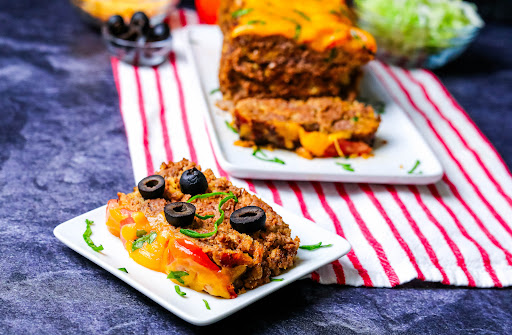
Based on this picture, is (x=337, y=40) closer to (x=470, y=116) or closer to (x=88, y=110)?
(x=470, y=116)

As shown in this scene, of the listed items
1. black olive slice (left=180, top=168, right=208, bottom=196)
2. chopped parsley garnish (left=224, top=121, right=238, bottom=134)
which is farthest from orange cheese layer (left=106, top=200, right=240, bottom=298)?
chopped parsley garnish (left=224, top=121, right=238, bottom=134)

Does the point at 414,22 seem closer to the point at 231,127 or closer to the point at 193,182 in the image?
the point at 231,127

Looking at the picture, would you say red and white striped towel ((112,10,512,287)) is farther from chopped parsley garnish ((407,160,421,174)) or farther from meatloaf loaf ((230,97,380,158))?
meatloaf loaf ((230,97,380,158))

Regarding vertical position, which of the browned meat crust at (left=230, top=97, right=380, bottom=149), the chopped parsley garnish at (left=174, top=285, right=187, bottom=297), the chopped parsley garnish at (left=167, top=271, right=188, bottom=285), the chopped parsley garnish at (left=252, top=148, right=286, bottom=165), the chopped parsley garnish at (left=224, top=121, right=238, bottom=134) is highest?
the chopped parsley garnish at (left=167, top=271, right=188, bottom=285)

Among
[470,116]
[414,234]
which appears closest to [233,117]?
[414,234]

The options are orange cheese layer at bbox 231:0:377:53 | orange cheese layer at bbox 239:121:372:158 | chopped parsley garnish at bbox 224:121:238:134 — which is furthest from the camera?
orange cheese layer at bbox 231:0:377:53

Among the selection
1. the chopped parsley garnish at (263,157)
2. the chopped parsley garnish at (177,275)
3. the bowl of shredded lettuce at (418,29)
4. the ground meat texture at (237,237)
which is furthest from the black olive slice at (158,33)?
the chopped parsley garnish at (177,275)
